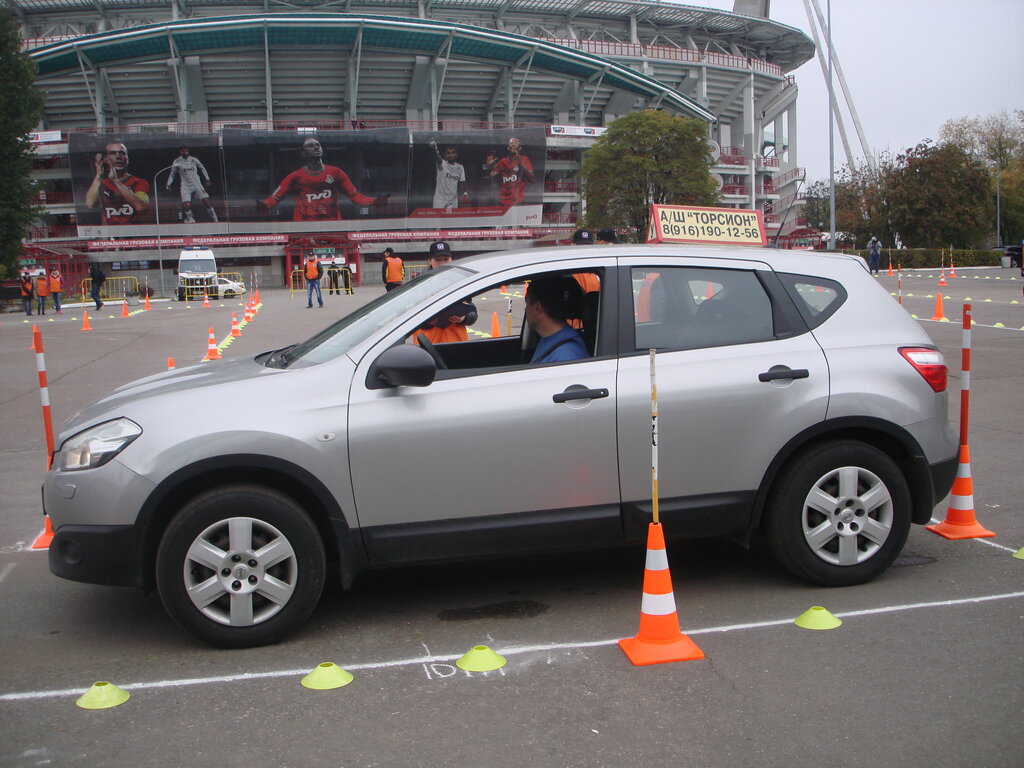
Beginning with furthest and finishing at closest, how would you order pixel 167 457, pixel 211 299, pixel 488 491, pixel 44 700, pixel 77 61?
pixel 77 61
pixel 211 299
pixel 488 491
pixel 167 457
pixel 44 700

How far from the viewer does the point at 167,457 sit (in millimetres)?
4230

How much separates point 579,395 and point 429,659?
1374mm

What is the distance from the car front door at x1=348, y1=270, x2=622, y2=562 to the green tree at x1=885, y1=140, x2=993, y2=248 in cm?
6183

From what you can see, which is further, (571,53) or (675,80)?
(675,80)

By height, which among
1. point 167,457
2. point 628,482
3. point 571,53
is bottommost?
point 628,482

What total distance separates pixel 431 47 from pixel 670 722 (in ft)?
222

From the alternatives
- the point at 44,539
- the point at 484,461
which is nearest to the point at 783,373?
the point at 484,461

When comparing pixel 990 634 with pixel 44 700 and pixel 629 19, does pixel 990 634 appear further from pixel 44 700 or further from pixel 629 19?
pixel 629 19

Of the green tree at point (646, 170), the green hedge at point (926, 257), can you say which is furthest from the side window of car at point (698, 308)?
the green hedge at point (926, 257)

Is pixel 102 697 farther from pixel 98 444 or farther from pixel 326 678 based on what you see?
pixel 98 444

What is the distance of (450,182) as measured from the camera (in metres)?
70.8

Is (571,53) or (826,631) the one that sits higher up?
(571,53)

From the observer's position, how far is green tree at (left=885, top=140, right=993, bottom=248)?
59.7 m

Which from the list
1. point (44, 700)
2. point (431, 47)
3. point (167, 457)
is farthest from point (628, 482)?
point (431, 47)
